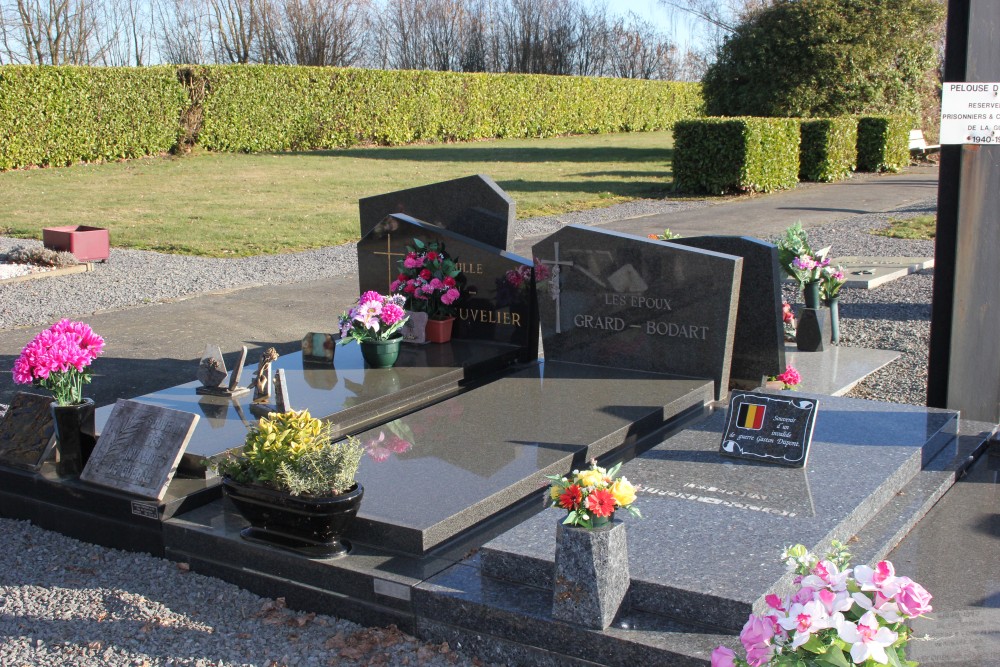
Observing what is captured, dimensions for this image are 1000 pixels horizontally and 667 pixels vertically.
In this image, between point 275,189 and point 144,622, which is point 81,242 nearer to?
point 275,189

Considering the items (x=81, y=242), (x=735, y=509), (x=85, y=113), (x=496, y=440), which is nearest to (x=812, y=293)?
(x=496, y=440)

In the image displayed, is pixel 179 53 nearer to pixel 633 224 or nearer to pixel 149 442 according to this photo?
pixel 633 224

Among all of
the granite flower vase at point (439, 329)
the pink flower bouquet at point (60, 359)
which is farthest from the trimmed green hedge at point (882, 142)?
the pink flower bouquet at point (60, 359)

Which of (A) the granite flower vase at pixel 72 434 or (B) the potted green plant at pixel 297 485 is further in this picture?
(A) the granite flower vase at pixel 72 434

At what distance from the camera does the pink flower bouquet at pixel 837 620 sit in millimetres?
2402

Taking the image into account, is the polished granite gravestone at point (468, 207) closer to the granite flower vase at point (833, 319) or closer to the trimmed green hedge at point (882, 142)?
the granite flower vase at point (833, 319)

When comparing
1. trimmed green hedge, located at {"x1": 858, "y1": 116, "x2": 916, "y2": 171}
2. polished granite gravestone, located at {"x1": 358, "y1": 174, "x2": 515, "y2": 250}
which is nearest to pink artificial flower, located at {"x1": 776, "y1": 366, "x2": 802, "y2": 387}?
polished granite gravestone, located at {"x1": 358, "y1": 174, "x2": 515, "y2": 250}

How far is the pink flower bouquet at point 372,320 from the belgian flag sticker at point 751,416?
244 centimetres

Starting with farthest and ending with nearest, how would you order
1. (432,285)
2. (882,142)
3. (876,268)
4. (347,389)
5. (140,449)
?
(882,142), (876,268), (432,285), (347,389), (140,449)

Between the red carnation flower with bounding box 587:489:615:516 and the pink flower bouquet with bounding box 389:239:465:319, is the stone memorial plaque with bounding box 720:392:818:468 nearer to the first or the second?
the red carnation flower with bounding box 587:489:615:516

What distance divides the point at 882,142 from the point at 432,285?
1938 cm

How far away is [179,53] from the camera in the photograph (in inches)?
Result: 1619

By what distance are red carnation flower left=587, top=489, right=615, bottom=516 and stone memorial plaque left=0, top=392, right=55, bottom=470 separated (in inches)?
117

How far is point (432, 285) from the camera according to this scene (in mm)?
7000
